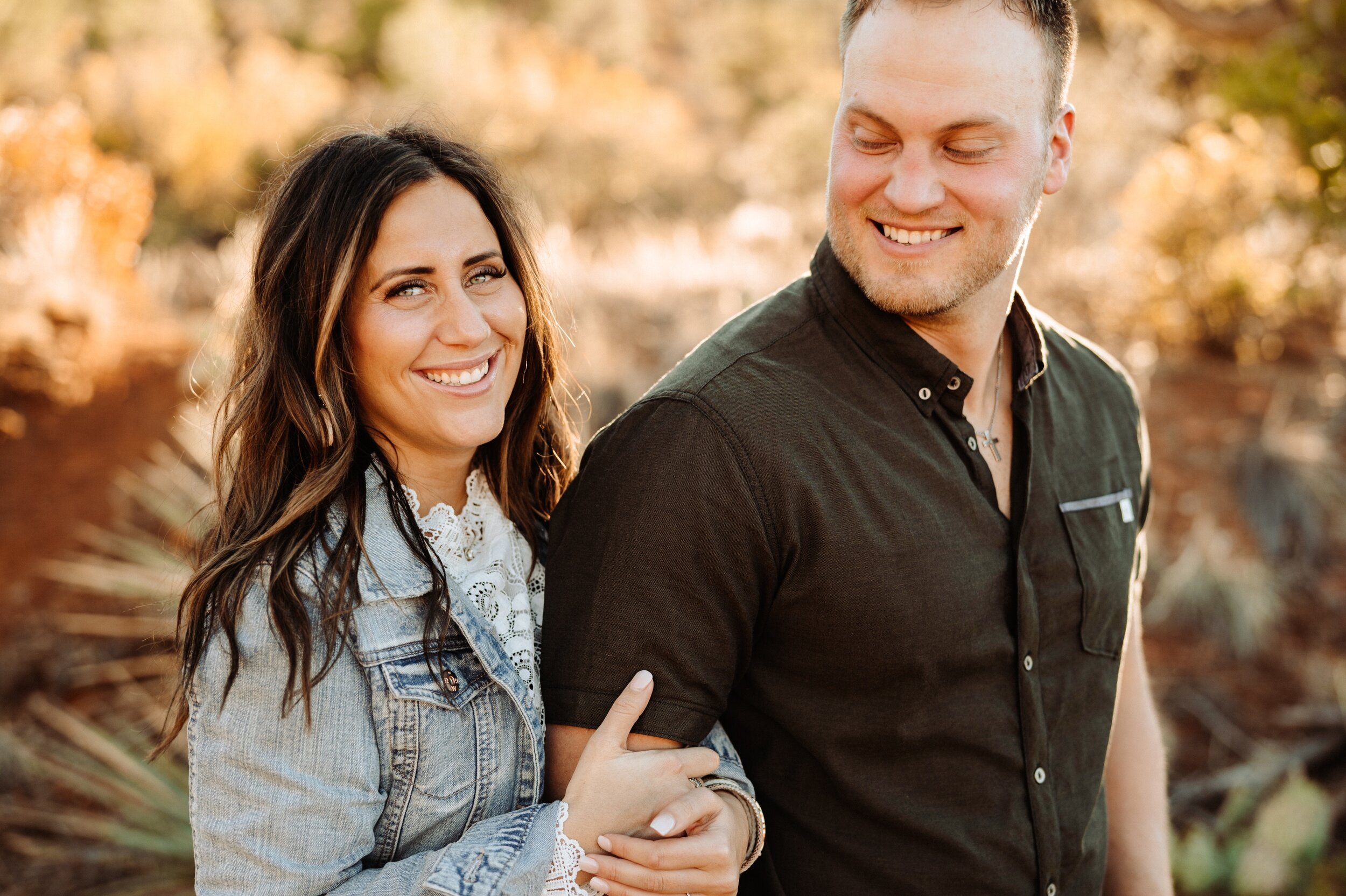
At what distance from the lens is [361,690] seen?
62.7 inches

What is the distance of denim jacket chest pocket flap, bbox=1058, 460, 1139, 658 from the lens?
203 centimetres

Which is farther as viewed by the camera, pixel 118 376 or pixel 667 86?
pixel 667 86

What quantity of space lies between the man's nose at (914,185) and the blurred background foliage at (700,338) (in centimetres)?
86

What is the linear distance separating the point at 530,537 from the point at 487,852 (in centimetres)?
68

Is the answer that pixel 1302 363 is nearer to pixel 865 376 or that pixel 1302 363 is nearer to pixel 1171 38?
pixel 1171 38

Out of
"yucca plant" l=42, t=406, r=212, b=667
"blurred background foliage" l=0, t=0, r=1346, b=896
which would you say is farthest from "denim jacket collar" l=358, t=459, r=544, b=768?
"yucca plant" l=42, t=406, r=212, b=667

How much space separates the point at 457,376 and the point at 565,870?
2.80 ft

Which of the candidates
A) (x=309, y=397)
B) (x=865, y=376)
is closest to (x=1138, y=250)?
(x=865, y=376)

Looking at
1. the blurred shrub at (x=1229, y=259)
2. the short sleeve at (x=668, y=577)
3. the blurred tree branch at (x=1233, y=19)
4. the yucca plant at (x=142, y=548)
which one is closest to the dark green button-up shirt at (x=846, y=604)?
the short sleeve at (x=668, y=577)

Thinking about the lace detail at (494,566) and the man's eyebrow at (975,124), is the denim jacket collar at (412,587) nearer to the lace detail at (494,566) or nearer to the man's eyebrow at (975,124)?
the lace detail at (494,566)

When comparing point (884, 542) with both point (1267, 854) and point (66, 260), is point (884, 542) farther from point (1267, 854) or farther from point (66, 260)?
point (66, 260)

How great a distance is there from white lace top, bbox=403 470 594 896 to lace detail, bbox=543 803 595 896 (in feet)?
0.79

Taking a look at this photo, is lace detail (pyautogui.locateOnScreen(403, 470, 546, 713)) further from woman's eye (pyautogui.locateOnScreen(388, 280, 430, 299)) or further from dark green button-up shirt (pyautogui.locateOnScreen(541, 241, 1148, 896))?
woman's eye (pyautogui.locateOnScreen(388, 280, 430, 299))

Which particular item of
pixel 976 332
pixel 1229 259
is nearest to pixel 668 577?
pixel 976 332
